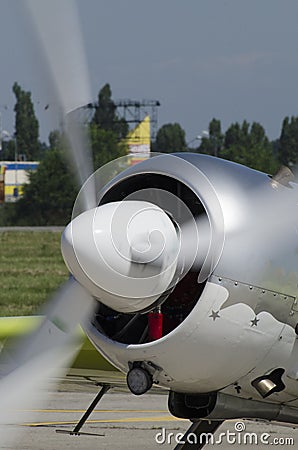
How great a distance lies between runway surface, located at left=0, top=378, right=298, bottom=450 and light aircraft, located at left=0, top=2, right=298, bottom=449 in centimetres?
217

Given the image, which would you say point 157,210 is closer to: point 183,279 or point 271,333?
point 183,279

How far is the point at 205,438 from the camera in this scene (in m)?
7.21

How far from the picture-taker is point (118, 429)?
10.2 metres

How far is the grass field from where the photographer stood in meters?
22.3

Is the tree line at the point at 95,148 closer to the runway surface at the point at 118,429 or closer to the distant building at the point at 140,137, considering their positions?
the distant building at the point at 140,137

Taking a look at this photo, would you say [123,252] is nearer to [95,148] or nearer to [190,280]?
[190,280]

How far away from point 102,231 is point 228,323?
35.1 inches

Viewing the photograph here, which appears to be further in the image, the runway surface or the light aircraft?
the runway surface

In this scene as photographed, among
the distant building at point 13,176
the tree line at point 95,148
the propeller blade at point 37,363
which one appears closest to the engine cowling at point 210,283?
Result: the propeller blade at point 37,363

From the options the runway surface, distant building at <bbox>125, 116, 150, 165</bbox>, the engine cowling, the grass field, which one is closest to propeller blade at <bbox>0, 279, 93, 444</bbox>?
the engine cowling

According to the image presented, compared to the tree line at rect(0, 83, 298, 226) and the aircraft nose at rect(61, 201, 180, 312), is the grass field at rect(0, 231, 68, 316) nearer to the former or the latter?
the tree line at rect(0, 83, 298, 226)

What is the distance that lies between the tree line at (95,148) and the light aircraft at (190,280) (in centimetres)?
2037

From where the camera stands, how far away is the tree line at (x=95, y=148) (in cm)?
5484

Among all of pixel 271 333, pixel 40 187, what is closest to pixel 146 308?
pixel 271 333
